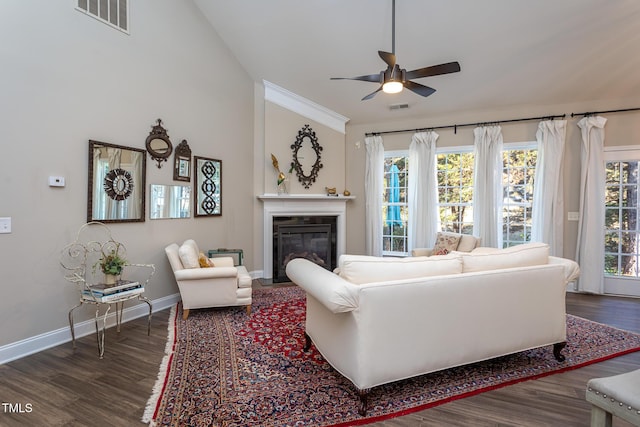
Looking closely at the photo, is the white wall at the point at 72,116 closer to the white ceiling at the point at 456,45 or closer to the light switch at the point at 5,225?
the light switch at the point at 5,225

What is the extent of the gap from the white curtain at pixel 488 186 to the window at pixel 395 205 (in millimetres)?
1243

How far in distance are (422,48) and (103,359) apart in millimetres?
4864

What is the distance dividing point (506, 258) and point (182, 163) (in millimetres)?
3758

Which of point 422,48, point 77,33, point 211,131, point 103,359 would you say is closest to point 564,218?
point 422,48

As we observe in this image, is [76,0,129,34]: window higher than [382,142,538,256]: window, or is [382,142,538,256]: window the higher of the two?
[76,0,129,34]: window

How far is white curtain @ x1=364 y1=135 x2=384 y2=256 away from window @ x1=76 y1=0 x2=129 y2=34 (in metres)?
4.14

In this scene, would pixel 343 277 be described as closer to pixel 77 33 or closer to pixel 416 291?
pixel 416 291

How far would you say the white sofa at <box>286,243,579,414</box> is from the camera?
1.95 meters

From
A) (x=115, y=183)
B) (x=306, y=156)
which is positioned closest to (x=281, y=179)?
(x=306, y=156)

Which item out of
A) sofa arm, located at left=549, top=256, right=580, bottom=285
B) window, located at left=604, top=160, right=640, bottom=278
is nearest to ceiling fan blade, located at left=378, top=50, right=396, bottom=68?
sofa arm, located at left=549, top=256, right=580, bottom=285

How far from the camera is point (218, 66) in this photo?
483cm

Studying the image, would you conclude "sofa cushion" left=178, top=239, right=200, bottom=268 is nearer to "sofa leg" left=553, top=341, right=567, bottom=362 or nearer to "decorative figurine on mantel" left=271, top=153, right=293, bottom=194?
"decorative figurine on mantel" left=271, top=153, right=293, bottom=194

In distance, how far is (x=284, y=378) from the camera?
7.80 ft

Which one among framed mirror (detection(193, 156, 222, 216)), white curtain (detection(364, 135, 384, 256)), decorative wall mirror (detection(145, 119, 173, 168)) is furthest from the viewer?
white curtain (detection(364, 135, 384, 256))
